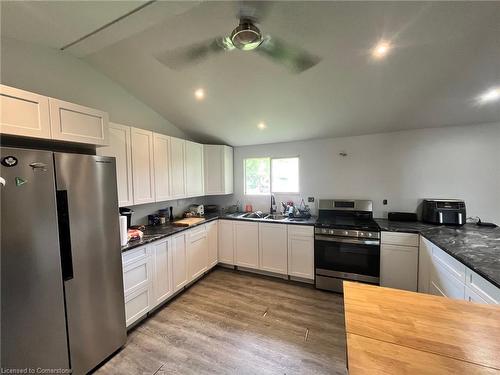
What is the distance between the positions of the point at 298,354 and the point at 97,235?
1.99m

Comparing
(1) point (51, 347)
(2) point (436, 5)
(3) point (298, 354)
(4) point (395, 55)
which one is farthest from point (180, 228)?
(2) point (436, 5)

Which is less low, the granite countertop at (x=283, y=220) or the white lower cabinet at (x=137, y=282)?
the granite countertop at (x=283, y=220)

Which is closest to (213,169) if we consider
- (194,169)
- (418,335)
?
(194,169)

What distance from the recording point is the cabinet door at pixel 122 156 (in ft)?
7.32

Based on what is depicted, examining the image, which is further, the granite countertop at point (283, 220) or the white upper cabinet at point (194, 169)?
the white upper cabinet at point (194, 169)

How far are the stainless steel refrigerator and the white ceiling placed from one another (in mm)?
1169

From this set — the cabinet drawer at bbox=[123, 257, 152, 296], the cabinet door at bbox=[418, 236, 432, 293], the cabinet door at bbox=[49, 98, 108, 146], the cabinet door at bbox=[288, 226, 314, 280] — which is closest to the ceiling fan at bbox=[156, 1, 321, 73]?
the cabinet door at bbox=[49, 98, 108, 146]

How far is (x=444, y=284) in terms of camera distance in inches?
72.7

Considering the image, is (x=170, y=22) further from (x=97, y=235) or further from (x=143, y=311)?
(x=143, y=311)

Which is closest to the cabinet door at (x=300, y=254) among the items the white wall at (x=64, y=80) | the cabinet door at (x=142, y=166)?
the cabinet door at (x=142, y=166)

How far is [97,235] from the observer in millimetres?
1677

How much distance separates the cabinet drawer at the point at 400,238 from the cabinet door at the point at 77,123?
3.25 meters

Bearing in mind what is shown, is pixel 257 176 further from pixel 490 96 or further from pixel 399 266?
pixel 490 96

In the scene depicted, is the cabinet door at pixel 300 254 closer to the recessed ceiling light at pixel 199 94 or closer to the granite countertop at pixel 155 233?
the granite countertop at pixel 155 233
